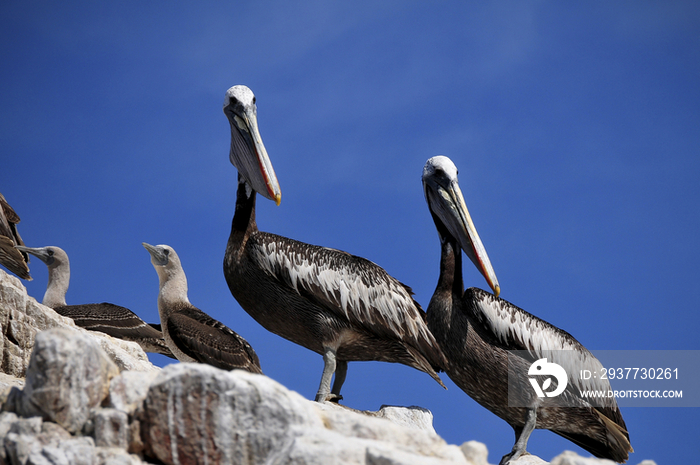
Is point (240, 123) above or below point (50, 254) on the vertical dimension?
above

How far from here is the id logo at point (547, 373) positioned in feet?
22.6

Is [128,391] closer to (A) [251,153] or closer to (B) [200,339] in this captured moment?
(B) [200,339]

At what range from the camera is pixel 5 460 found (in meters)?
2.63

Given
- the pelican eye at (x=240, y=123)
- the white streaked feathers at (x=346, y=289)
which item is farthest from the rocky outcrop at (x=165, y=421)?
the pelican eye at (x=240, y=123)

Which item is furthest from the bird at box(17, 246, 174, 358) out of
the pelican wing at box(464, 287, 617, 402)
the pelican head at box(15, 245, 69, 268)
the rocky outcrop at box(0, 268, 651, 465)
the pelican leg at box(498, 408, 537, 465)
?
the rocky outcrop at box(0, 268, 651, 465)

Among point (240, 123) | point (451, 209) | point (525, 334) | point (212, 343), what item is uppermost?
point (240, 123)

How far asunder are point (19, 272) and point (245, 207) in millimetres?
2421

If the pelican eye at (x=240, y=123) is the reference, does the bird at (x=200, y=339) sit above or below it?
below

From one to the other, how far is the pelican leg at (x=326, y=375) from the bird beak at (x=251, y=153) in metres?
1.70

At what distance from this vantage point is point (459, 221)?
25.9 feet

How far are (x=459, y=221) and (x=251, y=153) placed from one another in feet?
7.79

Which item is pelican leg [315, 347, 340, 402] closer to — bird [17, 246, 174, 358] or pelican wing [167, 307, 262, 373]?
pelican wing [167, 307, 262, 373]

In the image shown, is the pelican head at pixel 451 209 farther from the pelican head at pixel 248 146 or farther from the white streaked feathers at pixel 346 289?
the pelican head at pixel 248 146

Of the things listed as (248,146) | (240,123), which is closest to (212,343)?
(248,146)
